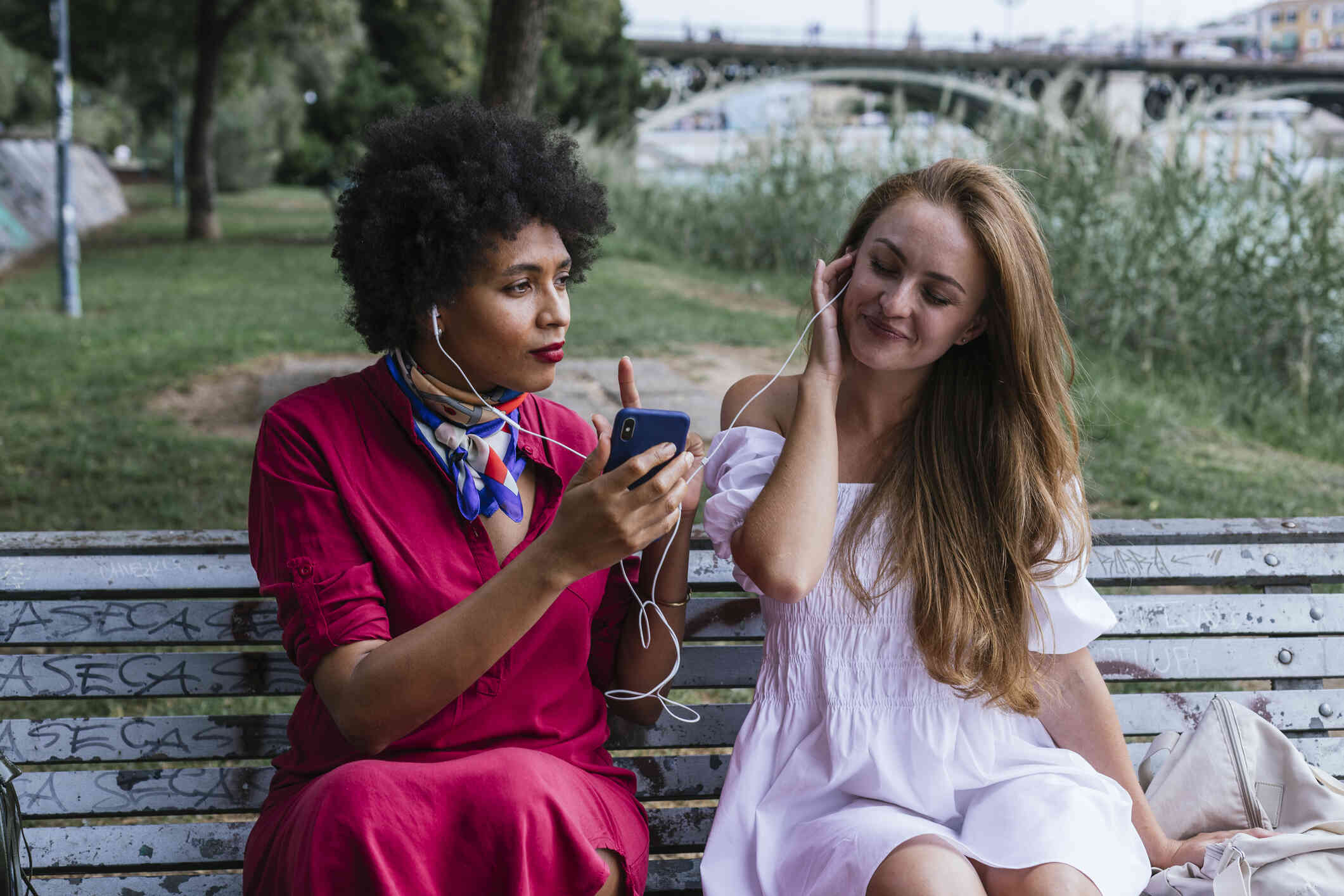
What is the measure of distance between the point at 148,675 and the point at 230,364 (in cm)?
636

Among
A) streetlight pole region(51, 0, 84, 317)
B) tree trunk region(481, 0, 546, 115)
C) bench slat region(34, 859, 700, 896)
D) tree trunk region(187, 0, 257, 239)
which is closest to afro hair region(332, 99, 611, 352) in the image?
bench slat region(34, 859, 700, 896)

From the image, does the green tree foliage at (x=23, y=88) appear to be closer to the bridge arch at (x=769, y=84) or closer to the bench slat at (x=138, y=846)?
the bridge arch at (x=769, y=84)

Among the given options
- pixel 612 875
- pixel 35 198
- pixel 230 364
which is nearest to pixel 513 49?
pixel 230 364

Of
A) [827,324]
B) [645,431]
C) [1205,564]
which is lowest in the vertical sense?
[1205,564]

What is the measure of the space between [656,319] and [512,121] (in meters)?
7.91

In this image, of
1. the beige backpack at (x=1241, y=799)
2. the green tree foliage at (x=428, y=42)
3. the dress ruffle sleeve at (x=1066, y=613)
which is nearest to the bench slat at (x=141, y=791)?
Result: the dress ruffle sleeve at (x=1066, y=613)

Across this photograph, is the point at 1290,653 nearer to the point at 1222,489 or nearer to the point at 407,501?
the point at 407,501

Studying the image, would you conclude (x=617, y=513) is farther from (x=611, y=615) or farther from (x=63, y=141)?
(x=63, y=141)

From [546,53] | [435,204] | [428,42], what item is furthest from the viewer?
[546,53]

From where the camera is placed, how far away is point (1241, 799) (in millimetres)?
2230

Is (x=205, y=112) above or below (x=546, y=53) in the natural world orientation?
below

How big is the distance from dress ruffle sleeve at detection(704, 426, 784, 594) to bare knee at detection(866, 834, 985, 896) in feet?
1.66

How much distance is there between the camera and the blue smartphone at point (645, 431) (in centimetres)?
172

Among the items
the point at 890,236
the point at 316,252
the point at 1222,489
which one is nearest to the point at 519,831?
the point at 890,236
